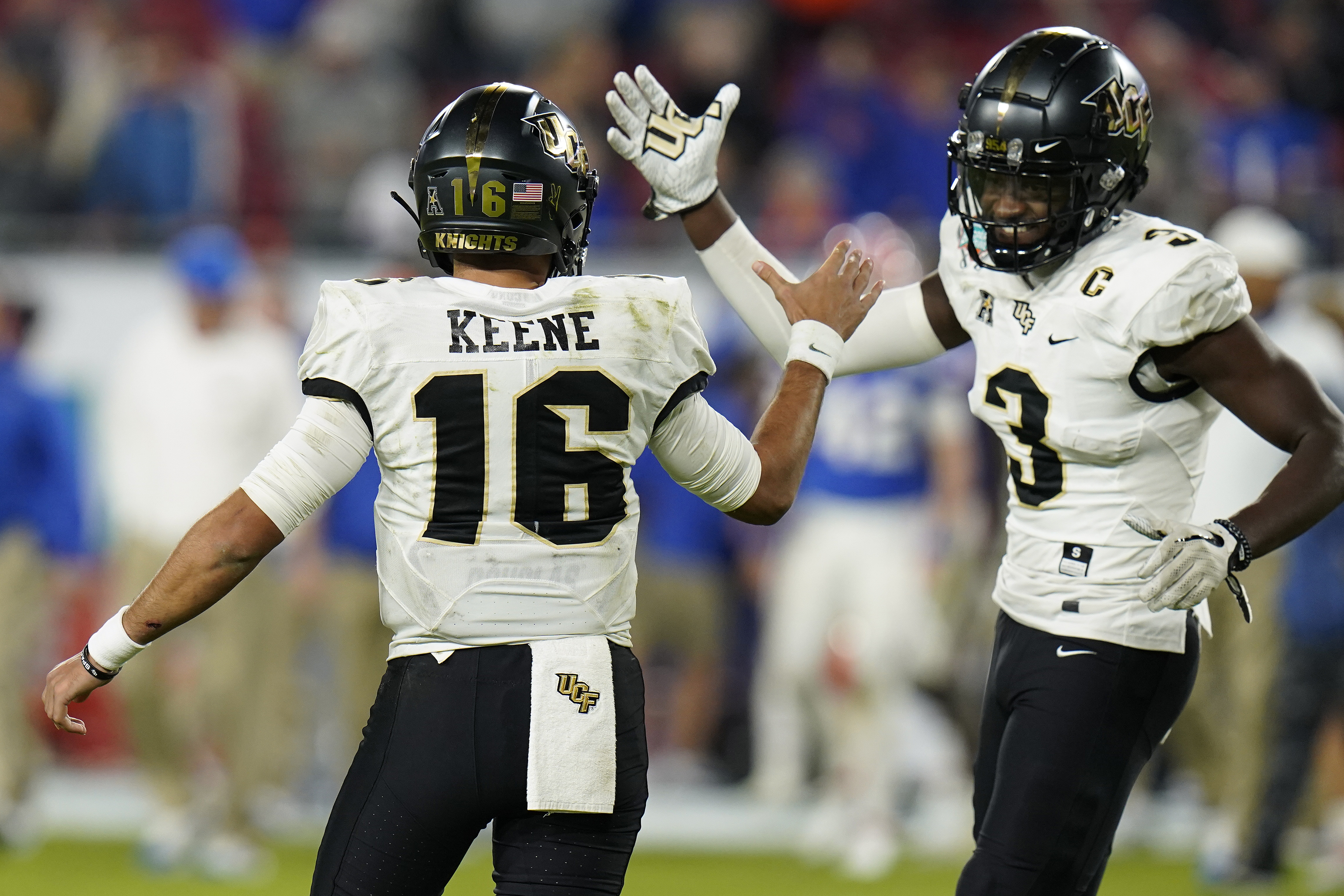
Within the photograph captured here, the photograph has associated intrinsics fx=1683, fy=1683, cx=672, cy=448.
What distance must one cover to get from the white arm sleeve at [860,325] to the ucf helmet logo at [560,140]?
69 centimetres

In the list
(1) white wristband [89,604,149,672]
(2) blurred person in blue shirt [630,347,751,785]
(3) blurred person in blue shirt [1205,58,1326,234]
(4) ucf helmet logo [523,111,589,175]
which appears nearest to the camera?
(1) white wristband [89,604,149,672]

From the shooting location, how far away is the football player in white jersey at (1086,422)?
3.07 metres

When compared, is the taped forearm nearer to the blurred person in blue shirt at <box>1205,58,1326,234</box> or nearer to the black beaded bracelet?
the black beaded bracelet

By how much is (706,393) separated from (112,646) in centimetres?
506

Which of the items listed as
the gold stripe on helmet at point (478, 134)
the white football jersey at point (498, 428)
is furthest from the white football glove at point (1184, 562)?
the gold stripe on helmet at point (478, 134)

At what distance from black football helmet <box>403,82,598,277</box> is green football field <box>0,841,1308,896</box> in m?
3.71

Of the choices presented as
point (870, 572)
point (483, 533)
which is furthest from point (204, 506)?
point (483, 533)

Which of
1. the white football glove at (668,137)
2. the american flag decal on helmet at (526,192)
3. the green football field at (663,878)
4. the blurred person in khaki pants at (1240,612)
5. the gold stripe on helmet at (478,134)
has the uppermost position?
the white football glove at (668,137)

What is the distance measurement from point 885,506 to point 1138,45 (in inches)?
154

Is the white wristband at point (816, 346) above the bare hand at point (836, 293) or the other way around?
the other way around

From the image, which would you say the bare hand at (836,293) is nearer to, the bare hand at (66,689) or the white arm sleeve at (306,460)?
the white arm sleeve at (306,460)

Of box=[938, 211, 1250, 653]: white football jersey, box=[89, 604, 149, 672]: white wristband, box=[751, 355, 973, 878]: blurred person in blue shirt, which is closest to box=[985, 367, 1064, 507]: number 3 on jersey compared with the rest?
box=[938, 211, 1250, 653]: white football jersey

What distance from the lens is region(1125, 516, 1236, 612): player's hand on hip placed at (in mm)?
2887

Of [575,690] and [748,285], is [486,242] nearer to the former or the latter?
[575,690]
